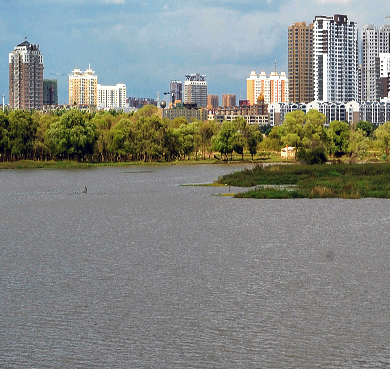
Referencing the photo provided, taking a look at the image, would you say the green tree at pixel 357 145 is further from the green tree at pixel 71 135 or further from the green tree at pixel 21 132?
the green tree at pixel 21 132

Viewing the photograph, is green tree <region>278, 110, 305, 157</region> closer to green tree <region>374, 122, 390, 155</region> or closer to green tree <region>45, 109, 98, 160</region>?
green tree <region>374, 122, 390, 155</region>

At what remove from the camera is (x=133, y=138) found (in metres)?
105

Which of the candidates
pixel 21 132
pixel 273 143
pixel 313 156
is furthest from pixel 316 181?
pixel 273 143

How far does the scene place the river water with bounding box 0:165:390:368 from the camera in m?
14.4

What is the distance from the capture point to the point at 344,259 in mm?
23969

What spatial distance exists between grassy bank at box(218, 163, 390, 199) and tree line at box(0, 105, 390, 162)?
3648cm

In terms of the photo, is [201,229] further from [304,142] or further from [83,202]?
[304,142]

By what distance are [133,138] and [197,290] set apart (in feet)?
284

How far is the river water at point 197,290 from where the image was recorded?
14375 mm

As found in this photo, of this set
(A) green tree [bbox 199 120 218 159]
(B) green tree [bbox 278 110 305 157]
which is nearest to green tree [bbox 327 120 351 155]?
(B) green tree [bbox 278 110 305 157]

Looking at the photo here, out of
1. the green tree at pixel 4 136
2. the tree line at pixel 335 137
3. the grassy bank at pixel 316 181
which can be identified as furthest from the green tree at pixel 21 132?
the grassy bank at pixel 316 181

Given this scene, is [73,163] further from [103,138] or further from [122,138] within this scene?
[122,138]

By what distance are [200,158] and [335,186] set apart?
70260 mm

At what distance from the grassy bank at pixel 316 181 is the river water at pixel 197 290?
25.5 ft
